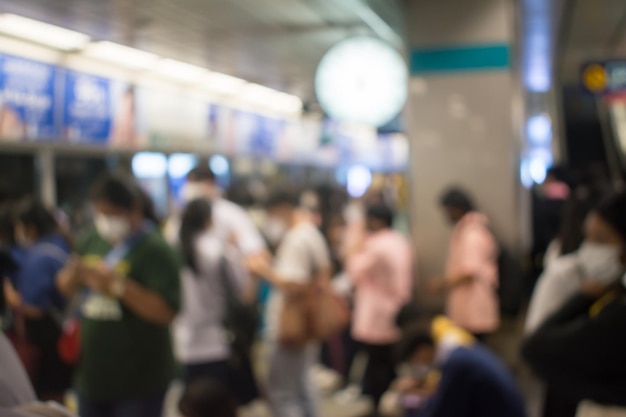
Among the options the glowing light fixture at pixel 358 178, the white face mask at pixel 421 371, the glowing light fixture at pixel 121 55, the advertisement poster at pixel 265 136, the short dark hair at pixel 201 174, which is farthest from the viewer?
the glowing light fixture at pixel 358 178

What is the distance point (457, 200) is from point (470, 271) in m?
0.50

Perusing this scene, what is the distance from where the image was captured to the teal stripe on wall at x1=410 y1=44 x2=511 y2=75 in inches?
232

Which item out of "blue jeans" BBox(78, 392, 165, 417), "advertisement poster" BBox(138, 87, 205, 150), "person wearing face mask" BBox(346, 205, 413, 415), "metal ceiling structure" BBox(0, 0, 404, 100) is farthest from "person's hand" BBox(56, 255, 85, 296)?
"advertisement poster" BBox(138, 87, 205, 150)

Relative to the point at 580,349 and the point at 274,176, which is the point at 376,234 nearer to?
the point at 580,349

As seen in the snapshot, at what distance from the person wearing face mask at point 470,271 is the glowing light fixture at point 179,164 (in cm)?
297

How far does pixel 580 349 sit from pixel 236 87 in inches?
310

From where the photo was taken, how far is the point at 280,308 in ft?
16.3

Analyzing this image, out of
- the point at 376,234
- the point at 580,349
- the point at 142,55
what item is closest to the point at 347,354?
the point at 376,234

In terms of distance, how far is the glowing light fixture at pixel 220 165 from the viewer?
892 cm

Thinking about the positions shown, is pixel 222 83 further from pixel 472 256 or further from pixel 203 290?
pixel 203 290

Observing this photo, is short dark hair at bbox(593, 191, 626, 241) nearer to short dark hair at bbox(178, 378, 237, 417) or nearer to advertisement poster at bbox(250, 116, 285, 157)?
short dark hair at bbox(178, 378, 237, 417)

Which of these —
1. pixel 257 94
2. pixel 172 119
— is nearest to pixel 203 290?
pixel 172 119

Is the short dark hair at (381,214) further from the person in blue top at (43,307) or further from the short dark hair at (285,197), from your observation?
the person in blue top at (43,307)

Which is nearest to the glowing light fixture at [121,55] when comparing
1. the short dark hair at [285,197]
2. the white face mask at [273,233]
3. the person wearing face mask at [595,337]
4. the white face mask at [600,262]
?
the white face mask at [273,233]
